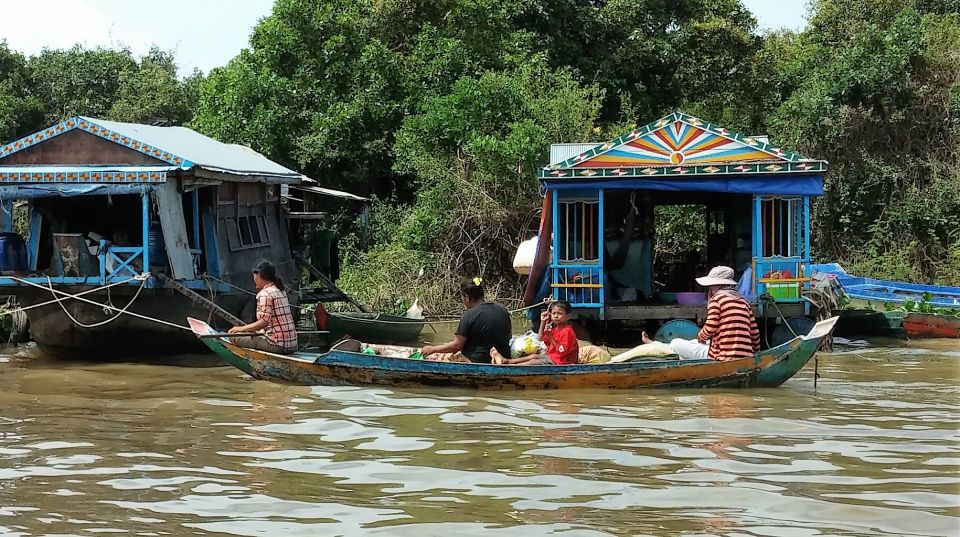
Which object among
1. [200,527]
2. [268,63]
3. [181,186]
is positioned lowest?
[200,527]

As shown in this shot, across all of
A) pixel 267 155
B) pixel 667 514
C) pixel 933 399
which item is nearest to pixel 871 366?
pixel 933 399

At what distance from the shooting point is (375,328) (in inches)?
645

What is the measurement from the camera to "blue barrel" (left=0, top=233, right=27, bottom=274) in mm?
13836

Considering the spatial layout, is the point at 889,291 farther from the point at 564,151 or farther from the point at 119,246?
the point at 119,246

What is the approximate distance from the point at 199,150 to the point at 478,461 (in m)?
9.29

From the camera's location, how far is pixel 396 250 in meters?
21.5

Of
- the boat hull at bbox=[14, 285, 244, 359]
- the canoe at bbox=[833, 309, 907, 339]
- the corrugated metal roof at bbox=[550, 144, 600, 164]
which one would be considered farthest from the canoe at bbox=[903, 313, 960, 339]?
the boat hull at bbox=[14, 285, 244, 359]

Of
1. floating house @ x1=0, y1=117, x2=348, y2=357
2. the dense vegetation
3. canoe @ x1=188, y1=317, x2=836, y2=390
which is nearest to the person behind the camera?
canoe @ x1=188, y1=317, x2=836, y2=390

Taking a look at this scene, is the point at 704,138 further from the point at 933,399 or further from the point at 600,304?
the point at 933,399

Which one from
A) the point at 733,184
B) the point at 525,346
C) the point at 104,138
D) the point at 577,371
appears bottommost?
the point at 577,371

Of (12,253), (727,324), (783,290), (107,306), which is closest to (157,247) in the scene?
(107,306)

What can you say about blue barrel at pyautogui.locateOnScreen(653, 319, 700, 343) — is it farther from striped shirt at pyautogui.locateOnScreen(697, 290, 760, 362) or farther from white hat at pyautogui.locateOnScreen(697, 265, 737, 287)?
striped shirt at pyautogui.locateOnScreen(697, 290, 760, 362)

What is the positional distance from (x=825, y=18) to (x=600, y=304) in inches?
664

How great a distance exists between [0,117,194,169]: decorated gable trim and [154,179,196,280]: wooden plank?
1.03 ft
